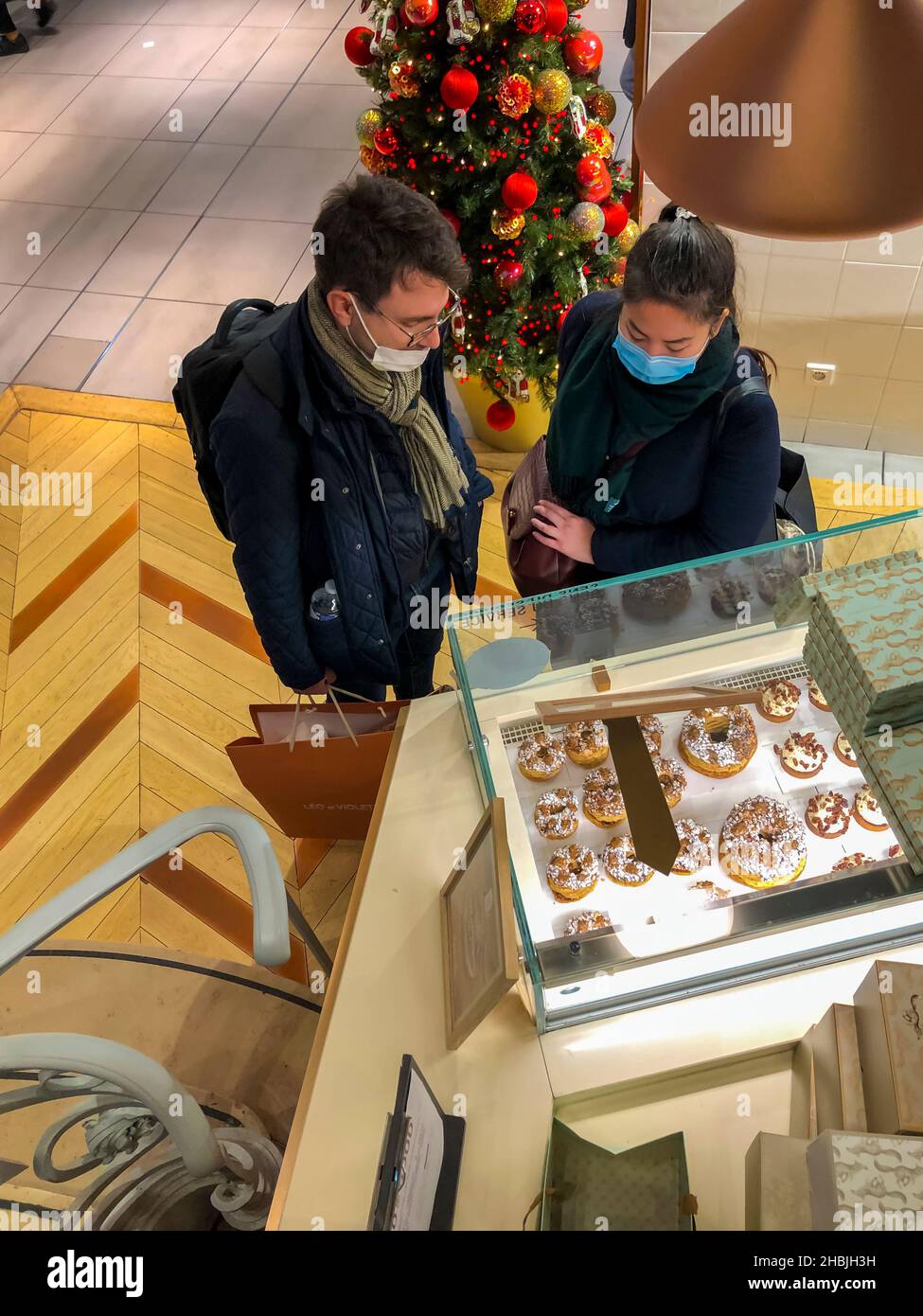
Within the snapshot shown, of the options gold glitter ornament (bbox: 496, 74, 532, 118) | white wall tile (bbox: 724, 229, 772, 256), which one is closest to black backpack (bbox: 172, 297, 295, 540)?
gold glitter ornament (bbox: 496, 74, 532, 118)

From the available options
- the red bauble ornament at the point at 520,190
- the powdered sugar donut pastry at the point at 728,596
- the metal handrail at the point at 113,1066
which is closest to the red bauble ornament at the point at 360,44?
the red bauble ornament at the point at 520,190

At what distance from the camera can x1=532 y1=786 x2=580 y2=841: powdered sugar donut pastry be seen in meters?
1.79

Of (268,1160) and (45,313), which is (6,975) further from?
(45,313)

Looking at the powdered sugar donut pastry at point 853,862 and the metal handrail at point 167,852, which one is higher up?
the metal handrail at point 167,852

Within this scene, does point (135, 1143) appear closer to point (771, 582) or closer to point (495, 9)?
point (771, 582)

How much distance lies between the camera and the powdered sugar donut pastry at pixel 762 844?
1.70m

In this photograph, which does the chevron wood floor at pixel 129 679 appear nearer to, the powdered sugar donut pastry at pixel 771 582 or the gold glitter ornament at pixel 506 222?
the gold glitter ornament at pixel 506 222

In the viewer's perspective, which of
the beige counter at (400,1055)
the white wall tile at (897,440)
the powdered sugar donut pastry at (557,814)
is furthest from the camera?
the white wall tile at (897,440)

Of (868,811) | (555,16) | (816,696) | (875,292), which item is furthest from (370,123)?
(868,811)

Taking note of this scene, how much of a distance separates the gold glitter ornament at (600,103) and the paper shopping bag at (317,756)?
2327 mm
